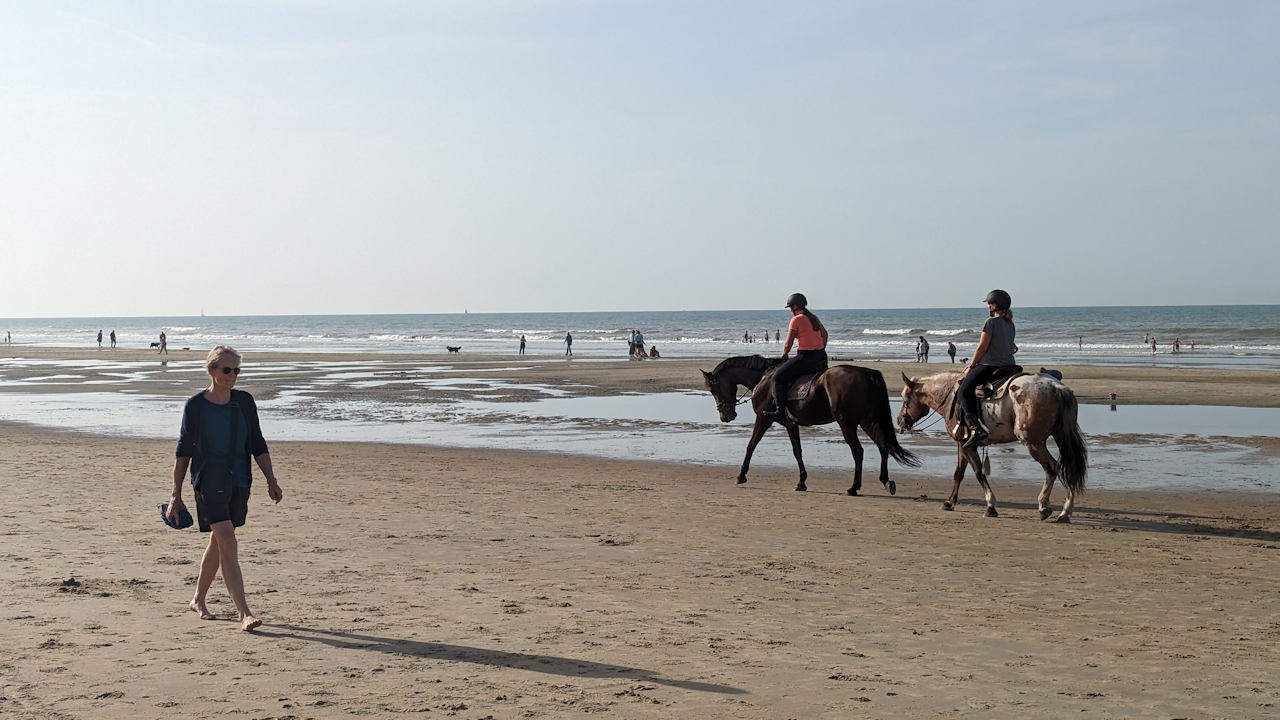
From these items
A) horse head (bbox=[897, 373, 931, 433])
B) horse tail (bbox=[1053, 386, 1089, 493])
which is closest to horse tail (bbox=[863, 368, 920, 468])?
horse head (bbox=[897, 373, 931, 433])

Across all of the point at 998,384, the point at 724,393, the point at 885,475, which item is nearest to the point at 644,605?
the point at 998,384

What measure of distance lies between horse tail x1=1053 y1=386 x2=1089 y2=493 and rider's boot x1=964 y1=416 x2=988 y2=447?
0.85 meters

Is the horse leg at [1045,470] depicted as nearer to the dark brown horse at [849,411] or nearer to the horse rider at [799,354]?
the dark brown horse at [849,411]

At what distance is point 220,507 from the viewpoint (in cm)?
Answer: 654

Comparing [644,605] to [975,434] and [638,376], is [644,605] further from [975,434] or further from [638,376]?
[638,376]

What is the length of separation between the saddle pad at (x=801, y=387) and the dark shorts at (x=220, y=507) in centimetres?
841

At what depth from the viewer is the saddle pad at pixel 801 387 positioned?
1367 centimetres

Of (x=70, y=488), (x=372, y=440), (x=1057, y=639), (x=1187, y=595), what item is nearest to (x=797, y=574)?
(x=1057, y=639)

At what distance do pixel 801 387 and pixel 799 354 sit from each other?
0.43 metres

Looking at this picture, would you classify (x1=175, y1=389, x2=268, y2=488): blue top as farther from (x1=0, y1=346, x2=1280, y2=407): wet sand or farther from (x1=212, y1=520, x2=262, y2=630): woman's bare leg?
(x1=0, y1=346, x2=1280, y2=407): wet sand

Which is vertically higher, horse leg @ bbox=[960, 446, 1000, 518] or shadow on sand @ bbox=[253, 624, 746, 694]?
horse leg @ bbox=[960, 446, 1000, 518]

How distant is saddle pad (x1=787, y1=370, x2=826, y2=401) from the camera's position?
538 inches

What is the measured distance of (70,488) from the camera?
12641mm

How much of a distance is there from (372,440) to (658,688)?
14715mm
